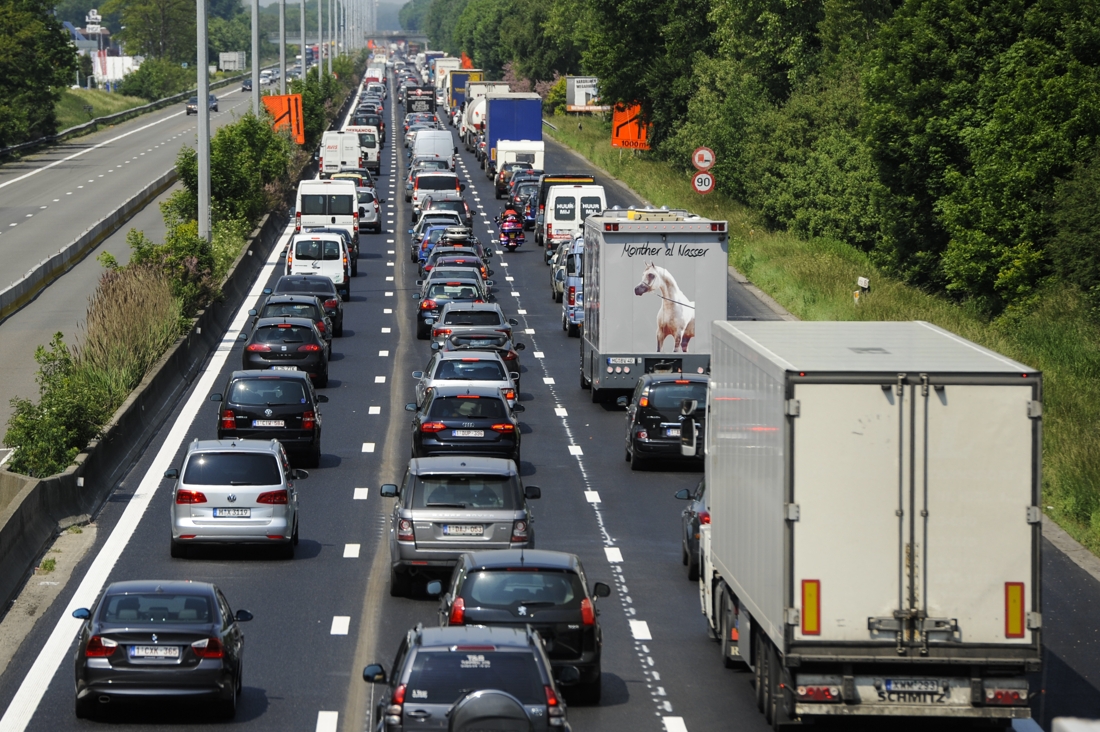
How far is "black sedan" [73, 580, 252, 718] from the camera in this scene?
1416cm

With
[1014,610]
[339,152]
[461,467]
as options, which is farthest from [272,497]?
[339,152]

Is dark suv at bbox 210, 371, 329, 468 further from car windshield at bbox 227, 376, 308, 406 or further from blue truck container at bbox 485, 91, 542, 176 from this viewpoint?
blue truck container at bbox 485, 91, 542, 176

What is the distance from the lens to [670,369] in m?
31.1

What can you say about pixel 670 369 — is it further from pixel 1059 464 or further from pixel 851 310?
pixel 851 310

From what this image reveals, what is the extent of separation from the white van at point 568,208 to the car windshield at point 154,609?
41.4 m

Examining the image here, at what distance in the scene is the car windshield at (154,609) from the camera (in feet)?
47.0

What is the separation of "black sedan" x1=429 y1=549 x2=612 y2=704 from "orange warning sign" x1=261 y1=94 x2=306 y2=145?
61177mm

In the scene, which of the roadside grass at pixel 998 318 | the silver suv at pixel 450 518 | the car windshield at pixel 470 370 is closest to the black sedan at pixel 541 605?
the silver suv at pixel 450 518

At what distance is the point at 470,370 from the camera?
2959 centimetres

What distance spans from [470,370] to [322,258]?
18.8 meters

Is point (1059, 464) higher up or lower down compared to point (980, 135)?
lower down

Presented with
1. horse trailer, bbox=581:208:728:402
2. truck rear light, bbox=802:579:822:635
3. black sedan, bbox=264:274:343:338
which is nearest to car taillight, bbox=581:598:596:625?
truck rear light, bbox=802:579:822:635

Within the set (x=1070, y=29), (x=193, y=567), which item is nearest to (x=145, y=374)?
(x=193, y=567)

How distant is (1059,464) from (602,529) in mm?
6882
